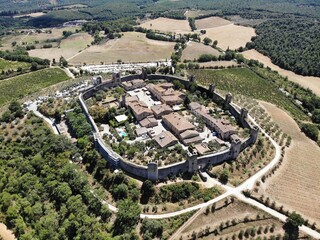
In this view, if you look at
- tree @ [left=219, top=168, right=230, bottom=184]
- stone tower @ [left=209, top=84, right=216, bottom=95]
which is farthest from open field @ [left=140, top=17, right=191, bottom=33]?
tree @ [left=219, top=168, right=230, bottom=184]

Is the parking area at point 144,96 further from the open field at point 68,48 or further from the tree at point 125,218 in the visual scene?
the open field at point 68,48

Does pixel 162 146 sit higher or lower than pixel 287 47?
higher

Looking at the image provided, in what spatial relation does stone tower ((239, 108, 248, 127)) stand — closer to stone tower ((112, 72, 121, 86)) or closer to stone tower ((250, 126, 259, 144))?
stone tower ((250, 126, 259, 144))

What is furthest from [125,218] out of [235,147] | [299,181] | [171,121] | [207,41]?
[207,41]

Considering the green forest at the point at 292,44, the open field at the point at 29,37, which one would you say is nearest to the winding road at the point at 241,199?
the green forest at the point at 292,44

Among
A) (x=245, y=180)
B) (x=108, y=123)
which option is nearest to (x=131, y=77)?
(x=108, y=123)

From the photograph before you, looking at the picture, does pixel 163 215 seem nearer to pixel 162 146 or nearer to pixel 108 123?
pixel 162 146

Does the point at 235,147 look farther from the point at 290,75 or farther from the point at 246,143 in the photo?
the point at 290,75
